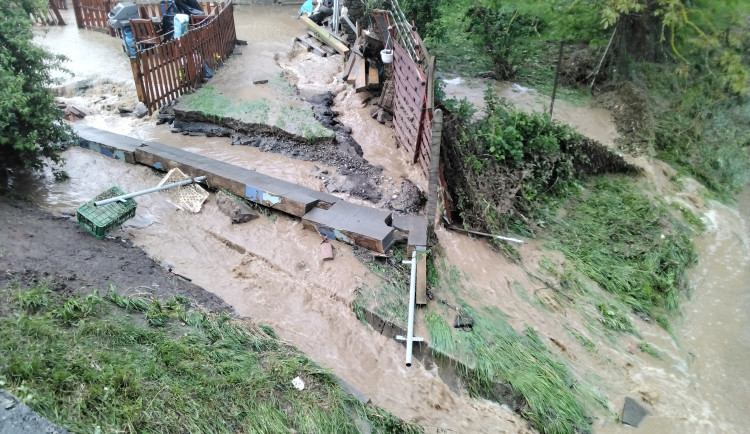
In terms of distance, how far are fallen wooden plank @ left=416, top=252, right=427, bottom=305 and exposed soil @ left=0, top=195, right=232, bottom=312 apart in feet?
7.39

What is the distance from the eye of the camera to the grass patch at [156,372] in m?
3.54

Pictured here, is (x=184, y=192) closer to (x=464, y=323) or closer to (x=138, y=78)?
(x=138, y=78)

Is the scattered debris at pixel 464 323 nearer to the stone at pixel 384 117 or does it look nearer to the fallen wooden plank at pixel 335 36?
the stone at pixel 384 117

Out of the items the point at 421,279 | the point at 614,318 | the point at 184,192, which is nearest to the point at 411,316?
the point at 421,279

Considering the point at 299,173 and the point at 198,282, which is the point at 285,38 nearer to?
the point at 299,173

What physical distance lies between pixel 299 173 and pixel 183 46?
4.60 meters

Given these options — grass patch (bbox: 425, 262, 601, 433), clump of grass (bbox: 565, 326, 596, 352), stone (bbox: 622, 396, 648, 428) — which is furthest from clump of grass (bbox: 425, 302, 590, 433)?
clump of grass (bbox: 565, 326, 596, 352)

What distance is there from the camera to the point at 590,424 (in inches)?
214

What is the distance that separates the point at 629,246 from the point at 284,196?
5843 mm

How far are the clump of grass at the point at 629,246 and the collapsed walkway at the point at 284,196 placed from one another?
3.07 m

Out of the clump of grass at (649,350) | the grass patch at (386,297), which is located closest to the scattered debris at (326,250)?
the grass patch at (386,297)

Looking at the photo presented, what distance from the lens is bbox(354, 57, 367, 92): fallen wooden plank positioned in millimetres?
10516

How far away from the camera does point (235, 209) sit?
6988 millimetres

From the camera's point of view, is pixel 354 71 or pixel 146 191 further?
pixel 354 71
